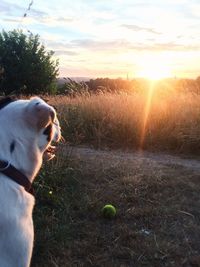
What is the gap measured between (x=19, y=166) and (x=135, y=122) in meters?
7.10

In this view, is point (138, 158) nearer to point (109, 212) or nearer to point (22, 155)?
point (109, 212)

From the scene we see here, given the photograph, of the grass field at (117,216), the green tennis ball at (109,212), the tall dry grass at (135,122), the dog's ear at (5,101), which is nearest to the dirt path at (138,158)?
the grass field at (117,216)

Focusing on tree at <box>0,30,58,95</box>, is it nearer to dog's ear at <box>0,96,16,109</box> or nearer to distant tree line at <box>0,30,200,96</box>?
distant tree line at <box>0,30,200,96</box>

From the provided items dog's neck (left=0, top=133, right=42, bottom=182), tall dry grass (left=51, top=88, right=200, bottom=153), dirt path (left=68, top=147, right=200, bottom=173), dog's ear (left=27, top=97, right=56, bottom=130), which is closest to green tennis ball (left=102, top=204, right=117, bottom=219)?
dirt path (left=68, top=147, right=200, bottom=173)

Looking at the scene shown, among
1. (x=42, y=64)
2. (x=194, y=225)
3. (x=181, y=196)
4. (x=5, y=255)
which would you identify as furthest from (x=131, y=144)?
(x=42, y=64)

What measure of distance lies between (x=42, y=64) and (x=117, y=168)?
1677 centimetres

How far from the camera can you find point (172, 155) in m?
8.82

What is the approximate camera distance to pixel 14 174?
3031 millimetres

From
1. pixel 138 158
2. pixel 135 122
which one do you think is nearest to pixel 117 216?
pixel 138 158

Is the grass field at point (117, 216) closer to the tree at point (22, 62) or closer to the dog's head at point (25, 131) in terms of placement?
the dog's head at point (25, 131)

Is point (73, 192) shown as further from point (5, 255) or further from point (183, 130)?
point (183, 130)

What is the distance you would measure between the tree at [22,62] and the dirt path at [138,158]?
14.3m

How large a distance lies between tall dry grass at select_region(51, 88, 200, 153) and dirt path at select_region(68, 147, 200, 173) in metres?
0.51

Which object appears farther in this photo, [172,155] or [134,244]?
[172,155]
